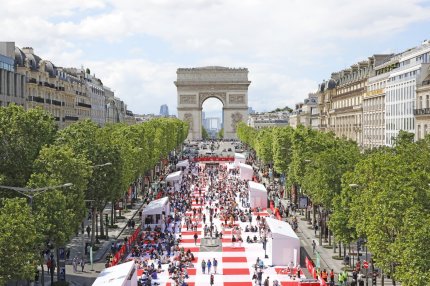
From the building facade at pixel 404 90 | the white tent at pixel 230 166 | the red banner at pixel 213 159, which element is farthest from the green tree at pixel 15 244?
the red banner at pixel 213 159

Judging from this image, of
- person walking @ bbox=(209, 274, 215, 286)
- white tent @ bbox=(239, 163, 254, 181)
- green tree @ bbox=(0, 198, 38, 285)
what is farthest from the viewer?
white tent @ bbox=(239, 163, 254, 181)

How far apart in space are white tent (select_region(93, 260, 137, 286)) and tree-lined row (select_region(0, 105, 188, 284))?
3574 mm

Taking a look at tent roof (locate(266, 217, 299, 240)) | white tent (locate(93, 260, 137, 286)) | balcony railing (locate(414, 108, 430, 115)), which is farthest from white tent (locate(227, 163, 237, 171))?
white tent (locate(93, 260, 137, 286))

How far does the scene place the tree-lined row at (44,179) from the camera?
99.8ft

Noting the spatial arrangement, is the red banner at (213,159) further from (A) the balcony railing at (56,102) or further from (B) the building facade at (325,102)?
(A) the balcony railing at (56,102)

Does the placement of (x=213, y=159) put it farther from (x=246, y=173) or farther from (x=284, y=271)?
(x=284, y=271)

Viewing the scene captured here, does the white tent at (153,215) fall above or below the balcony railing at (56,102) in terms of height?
below

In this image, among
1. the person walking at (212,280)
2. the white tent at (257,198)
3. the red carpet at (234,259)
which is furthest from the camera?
the white tent at (257,198)

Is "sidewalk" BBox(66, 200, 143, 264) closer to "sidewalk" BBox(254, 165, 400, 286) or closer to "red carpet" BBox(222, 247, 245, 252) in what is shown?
"red carpet" BBox(222, 247, 245, 252)

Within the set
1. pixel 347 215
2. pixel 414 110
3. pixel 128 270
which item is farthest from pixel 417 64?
pixel 128 270

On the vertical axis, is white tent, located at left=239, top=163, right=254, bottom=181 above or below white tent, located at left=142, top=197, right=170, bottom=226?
above

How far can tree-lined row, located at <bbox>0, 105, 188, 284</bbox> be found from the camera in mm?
30406

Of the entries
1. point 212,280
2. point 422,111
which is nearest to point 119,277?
point 212,280

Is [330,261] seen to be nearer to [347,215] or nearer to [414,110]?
[347,215]
